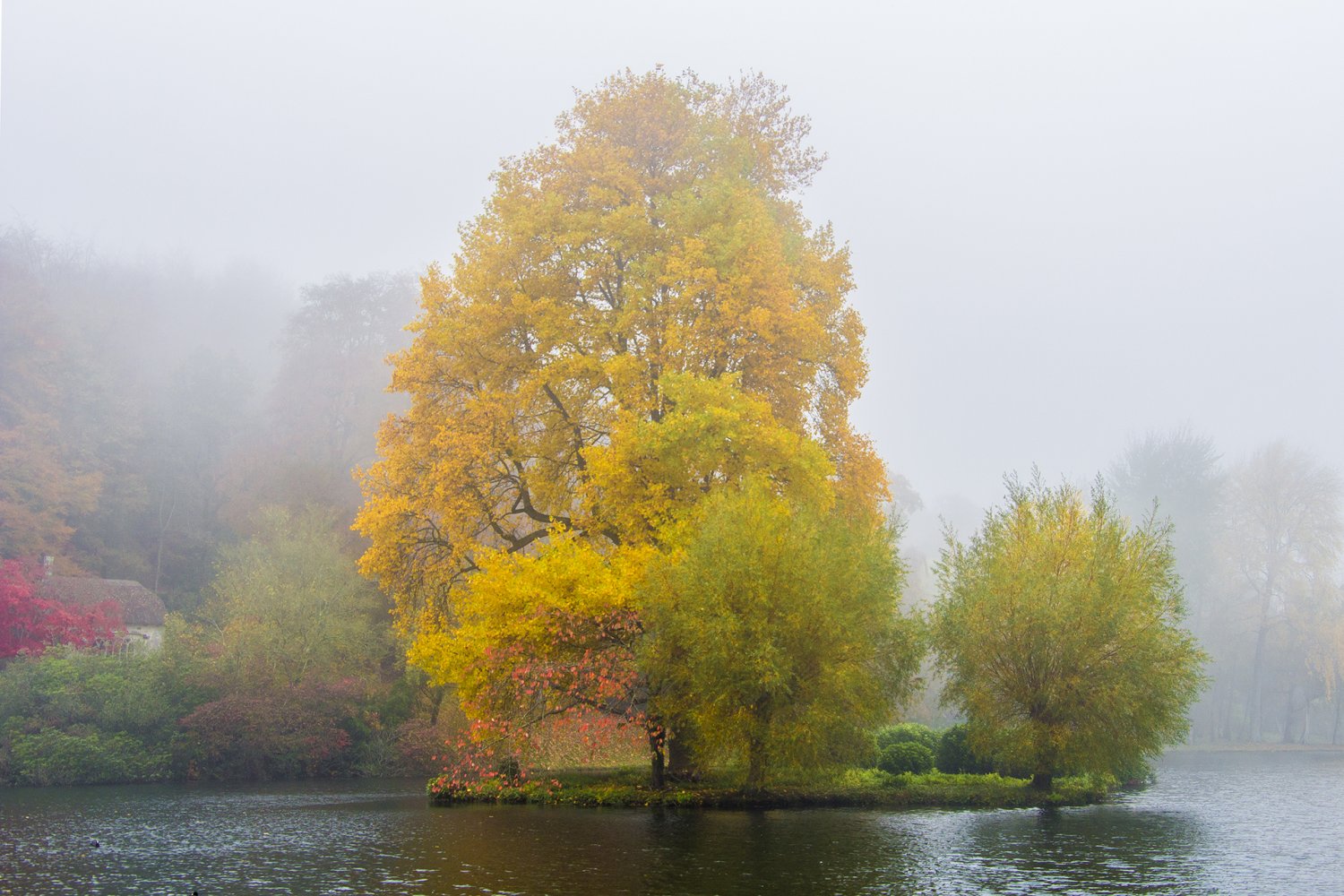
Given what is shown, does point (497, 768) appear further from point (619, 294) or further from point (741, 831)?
point (619, 294)

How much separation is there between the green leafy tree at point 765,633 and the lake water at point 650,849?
1.86m

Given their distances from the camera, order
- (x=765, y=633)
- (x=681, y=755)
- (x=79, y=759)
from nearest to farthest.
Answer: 1. (x=765, y=633)
2. (x=681, y=755)
3. (x=79, y=759)

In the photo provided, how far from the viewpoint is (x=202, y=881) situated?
15.0 meters

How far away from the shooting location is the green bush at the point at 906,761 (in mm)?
31328

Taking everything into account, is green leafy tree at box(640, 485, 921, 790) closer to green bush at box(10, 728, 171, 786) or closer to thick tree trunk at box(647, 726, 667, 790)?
thick tree trunk at box(647, 726, 667, 790)

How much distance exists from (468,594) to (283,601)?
15.8 meters

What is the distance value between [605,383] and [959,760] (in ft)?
53.4

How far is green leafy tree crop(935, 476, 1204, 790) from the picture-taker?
2492cm

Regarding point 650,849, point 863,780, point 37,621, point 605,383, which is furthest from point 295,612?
point 650,849

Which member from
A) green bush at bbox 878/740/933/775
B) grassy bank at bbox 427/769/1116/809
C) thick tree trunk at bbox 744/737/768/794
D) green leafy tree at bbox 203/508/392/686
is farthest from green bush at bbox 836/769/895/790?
green leafy tree at bbox 203/508/392/686

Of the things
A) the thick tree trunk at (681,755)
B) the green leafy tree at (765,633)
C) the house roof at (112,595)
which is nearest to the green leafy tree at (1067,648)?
the green leafy tree at (765,633)

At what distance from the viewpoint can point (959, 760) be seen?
3316cm

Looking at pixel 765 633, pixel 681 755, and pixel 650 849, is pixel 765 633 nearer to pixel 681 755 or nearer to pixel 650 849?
pixel 650 849

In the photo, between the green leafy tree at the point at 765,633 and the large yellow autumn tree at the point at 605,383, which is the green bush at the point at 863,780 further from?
the large yellow autumn tree at the point at 605,383
